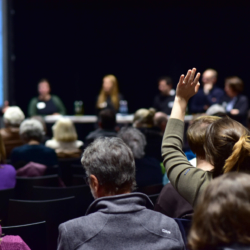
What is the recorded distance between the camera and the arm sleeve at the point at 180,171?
5.16ft

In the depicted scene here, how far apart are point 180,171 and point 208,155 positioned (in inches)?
5.6

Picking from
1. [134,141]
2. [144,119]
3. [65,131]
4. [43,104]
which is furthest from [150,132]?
[43,104]

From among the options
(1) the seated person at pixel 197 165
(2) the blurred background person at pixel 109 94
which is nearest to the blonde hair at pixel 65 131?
(1) the seated person at pixel 197 165

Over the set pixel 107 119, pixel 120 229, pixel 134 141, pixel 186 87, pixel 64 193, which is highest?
pixel 186 87

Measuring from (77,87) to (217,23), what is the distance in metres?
3.85

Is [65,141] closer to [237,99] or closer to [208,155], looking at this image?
[208,155]

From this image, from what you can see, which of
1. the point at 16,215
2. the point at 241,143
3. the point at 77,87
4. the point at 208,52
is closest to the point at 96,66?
the point at 77,87

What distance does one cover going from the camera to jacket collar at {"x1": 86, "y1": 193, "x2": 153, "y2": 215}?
4.78ft

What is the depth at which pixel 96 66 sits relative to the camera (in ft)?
35.9

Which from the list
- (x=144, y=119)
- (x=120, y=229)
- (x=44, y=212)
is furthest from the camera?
(x=144, y=119)

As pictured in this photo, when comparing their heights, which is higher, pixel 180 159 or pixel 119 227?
pixel 180 159

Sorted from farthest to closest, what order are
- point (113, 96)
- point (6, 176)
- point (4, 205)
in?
point (113, 96), point (6, 176), point (4, 205)

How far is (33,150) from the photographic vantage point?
→ 406 centimetres

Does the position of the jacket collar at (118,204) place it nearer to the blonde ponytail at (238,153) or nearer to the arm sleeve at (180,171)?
the arm sleeve at (180,171)
